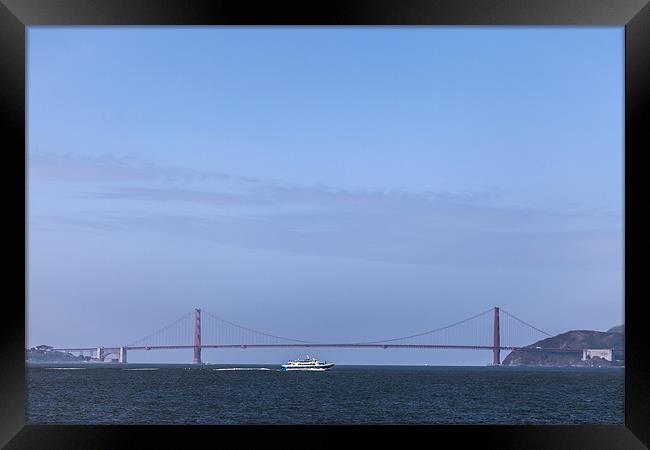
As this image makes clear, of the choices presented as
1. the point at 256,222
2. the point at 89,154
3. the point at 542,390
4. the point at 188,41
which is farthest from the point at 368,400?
the point at 188,41

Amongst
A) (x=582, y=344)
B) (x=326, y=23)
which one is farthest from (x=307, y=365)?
(x=326, y=23)

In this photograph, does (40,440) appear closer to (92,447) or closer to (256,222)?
(92,447)

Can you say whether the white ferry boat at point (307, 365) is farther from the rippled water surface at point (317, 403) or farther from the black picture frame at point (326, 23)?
the black picture frame at point (326, 23)

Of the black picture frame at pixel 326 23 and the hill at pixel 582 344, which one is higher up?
the black picture frame at pixel 326 23

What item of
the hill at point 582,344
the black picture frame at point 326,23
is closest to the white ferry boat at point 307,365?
the hill at point 582,344

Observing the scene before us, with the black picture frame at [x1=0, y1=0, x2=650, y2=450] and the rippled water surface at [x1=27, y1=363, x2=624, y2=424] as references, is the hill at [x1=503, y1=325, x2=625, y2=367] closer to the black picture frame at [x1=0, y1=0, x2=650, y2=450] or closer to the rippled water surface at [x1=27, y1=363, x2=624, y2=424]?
the rippled water surface at [x1=27, y1=363, x2=624, y2=424]

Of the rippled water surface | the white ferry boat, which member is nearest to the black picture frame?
the rippled water surface

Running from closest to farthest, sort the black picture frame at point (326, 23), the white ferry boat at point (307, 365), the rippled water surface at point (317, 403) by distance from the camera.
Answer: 1. the black picture frame at point (326, 23)
2. the rippled water surface at point (317, 403)
3. the white ferry boat at point (307, 365)

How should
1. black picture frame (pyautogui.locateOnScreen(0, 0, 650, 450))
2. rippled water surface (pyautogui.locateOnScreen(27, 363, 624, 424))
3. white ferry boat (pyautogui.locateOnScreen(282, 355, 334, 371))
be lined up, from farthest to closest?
1. white ferry boat (pyautogui.locateOnScreen(282, 355, 334, 371))
2. rippled water surface (pyautogui.locateOnScreen(27, 363, 624, 424))
3. black picture frame (pyautogui.locateOnScreen(0, 0, 650, 450))

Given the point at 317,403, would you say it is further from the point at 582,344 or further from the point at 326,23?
the point at 582,344
